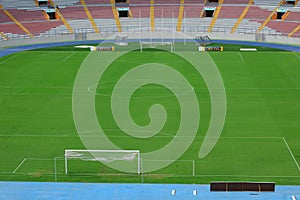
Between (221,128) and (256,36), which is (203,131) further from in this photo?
(256,36)

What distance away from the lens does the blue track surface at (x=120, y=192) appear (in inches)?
792

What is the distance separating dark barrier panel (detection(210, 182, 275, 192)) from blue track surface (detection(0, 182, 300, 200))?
19 cm

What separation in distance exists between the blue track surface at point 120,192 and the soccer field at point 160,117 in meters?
0.95

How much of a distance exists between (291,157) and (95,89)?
661 inches

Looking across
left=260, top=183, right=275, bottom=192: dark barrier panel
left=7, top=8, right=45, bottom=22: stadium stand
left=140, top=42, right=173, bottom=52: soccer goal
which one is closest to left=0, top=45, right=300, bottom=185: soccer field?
left=260, top=183, right=275, bottom=192: dark barrier panel

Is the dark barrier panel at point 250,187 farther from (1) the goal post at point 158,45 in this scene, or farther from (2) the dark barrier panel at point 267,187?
(1) the goal post at point 158,45

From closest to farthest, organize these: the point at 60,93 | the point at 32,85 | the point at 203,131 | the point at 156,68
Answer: the point at 203,131
the point at 60,93
the point at 32,85
the point at 156,68

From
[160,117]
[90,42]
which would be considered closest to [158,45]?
[90,42]

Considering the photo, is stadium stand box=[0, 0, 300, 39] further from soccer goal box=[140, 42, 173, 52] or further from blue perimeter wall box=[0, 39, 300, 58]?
soccer goal box=[140, 42, 173, 52]

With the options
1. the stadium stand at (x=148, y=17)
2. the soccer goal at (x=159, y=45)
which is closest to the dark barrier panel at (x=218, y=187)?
the soccer goal at (x=159, y=45)

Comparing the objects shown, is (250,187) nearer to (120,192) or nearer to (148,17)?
(120,192)

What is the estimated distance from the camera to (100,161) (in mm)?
24094

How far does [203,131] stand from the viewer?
28328 millimetres

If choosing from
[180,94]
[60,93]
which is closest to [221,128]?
[180,94]
